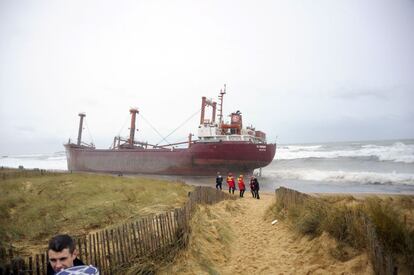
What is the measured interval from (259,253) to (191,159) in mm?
28482

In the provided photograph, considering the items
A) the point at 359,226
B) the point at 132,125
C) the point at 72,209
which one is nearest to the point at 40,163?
the point at 132,125

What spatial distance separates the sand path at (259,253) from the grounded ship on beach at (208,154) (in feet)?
76.5

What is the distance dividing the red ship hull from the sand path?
916 inches

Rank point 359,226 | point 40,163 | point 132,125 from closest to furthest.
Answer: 1. point 359,226
2. point 132,125
3. point 40,163

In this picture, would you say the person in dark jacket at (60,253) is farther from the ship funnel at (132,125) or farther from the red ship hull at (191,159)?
the ship funnel at (132,125)

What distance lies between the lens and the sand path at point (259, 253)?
612cm

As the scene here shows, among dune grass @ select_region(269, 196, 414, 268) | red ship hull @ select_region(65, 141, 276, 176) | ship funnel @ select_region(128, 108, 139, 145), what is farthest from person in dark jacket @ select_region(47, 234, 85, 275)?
ship funnel @ select_region(128, 108, 139, 145)

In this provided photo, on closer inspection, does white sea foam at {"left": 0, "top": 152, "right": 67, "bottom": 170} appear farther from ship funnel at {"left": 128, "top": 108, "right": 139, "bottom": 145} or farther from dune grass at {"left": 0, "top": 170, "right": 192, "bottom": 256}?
dune grass at {"left": 0, "top": 170, "right": 192, "bottom": 256}

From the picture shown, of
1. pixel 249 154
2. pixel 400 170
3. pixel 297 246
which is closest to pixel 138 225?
pixel 297 246

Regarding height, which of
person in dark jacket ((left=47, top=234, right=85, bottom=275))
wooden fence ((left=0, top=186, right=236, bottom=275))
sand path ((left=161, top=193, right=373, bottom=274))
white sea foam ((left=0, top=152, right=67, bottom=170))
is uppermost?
person in dark jacket ((left=47, top=234, right=85, bottom=275))

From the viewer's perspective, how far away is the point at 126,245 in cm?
638

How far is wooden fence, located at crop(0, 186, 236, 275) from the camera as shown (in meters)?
Answer: 4.88

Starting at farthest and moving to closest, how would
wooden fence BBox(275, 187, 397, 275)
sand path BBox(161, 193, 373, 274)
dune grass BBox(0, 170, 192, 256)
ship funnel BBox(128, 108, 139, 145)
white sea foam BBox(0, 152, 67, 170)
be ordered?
white sea foam BBox(0, 152, 67, 170) < ship funnel BBox(128, 108, 139, 145) < dune grass BBox(0, 170, 192, 256) < sand path BBox(161, 193, 373, 274) < wooden fence BBox(275, 187, 397, 275)

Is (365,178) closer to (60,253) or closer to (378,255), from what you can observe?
(378,255)
